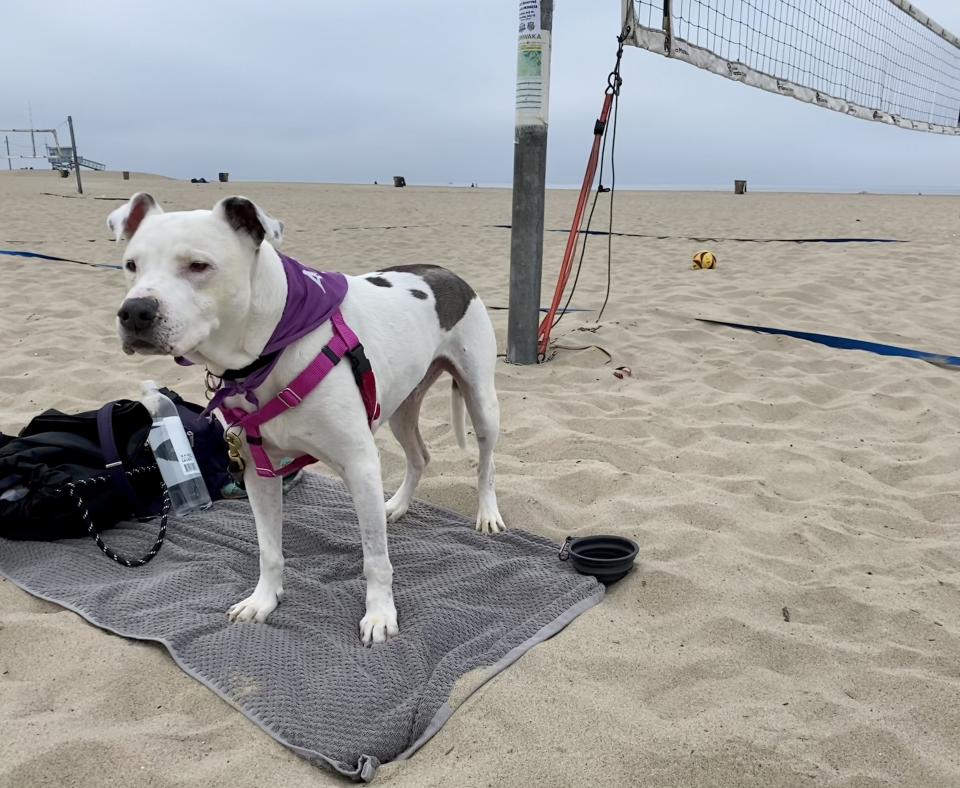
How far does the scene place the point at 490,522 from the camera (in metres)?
3.36

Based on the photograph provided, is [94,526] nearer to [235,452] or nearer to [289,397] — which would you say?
[235,452]

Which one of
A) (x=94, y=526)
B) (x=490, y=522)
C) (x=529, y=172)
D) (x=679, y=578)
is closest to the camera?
(x=679, y=578)

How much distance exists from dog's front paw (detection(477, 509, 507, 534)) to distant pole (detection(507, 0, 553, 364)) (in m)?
2.43

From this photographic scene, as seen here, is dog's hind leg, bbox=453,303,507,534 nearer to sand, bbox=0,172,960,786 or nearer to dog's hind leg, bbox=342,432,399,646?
sand, bbox=0,172,960,786

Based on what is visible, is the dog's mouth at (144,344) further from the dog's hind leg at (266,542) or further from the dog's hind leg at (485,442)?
the dog's hind leg at (485,442)

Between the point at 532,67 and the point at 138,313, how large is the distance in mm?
3848

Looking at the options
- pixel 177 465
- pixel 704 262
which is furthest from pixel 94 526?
pixel 704 262

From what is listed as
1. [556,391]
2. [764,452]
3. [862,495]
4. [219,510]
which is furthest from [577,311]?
[219,510]

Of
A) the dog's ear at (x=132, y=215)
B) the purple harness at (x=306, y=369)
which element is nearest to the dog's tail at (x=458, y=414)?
the purple harness at (x=306, y=369)

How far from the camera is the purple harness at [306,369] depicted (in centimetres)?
236

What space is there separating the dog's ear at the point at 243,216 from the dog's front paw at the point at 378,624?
1.31m

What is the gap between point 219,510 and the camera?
3590 millimetres

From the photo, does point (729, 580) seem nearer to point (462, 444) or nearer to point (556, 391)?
point (462, 444)

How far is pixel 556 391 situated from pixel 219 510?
2384 mm
